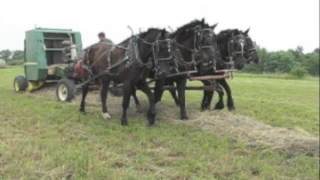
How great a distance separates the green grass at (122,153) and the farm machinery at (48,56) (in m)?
4.12

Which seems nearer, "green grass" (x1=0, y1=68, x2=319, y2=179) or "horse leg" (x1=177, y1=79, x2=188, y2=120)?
"green grass" (x1=0, y1=68, x2=319, y2=179)

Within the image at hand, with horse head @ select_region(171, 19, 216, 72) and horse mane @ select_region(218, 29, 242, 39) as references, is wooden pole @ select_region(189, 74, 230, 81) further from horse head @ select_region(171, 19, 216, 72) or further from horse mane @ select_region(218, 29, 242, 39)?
horse head @ select_region(171, 19, 216, 72)

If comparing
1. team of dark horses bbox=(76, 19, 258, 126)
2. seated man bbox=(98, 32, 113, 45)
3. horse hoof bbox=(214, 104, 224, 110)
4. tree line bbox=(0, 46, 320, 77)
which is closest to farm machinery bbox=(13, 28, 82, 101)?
seated man bbox=(98, 32, 113, 45)

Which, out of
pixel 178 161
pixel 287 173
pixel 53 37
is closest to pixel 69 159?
pixel 178 161

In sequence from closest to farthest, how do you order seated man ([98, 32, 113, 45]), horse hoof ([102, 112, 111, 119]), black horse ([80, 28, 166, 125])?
black horse ([80, 28, 166, 125])
horse hoof ([102, 112, 111, 119])
seated man ([98, 32, 113, 45])

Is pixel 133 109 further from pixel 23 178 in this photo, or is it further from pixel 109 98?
pixel 23 178

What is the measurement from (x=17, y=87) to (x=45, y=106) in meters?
4.86

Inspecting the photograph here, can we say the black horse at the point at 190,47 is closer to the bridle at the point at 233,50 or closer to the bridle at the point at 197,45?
the bridle at the point at 197,45

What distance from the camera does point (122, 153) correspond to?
8.49m

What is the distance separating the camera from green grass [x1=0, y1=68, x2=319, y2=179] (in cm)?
701

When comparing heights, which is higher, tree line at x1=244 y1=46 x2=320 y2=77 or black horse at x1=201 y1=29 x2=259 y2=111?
black horse at x1=201 y1=29 x2=259 y2=111

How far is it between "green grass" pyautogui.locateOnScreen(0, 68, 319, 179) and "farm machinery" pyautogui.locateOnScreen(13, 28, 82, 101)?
412 centimetres

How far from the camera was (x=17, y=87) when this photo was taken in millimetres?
18719

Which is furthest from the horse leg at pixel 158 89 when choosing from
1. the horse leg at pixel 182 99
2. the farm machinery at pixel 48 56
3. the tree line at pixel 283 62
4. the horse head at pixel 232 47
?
the tree line at pixel 283 62
